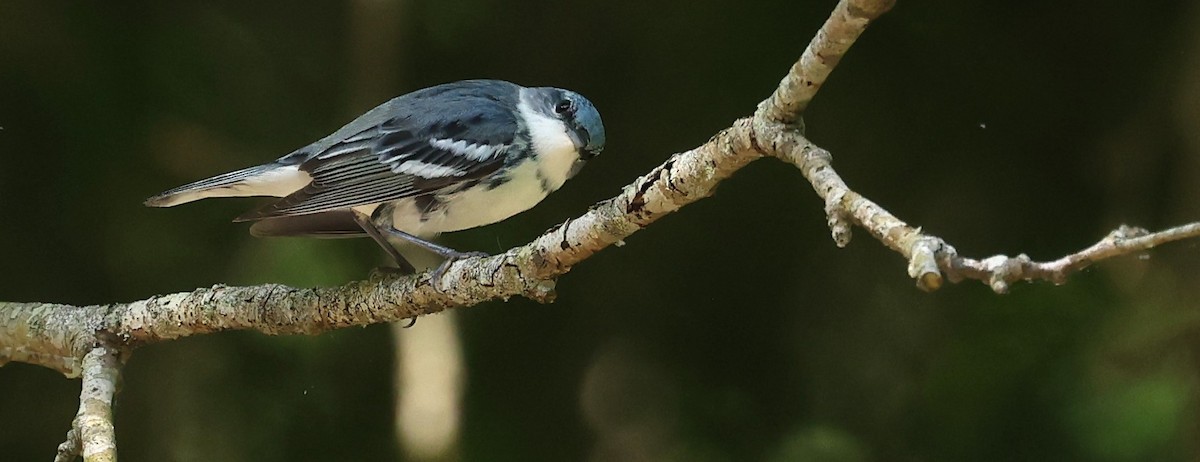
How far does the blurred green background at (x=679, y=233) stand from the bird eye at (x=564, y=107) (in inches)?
16.3

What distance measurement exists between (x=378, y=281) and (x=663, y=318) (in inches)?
26.4

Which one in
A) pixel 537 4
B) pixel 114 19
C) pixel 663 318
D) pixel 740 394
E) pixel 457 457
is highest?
pixel 537 4

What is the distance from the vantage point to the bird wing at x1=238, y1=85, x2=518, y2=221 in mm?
1239

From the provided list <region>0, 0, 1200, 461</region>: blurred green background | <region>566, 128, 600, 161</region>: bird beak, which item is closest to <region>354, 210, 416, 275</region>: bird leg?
<region>566, 128, 600, 161</region>: bird beak

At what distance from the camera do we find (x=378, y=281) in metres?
1.26

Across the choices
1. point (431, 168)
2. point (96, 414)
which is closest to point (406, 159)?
point (431, 168)

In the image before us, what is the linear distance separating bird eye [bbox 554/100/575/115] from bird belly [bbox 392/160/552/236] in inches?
3.9

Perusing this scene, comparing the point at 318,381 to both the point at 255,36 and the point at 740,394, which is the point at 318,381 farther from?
the point at 740,394

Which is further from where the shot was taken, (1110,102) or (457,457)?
(457,457)

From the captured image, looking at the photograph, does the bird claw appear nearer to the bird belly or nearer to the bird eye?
the bird belly

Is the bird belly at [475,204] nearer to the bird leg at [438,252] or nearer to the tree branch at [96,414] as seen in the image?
the bird leg at [438,252]

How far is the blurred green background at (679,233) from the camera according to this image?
5.19 ft

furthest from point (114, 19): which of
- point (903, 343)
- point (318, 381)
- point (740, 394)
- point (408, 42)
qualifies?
point (903, 343)

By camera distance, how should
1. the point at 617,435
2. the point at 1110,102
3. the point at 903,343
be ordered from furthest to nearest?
1. the point at 617,435
2. the point at 903,343
3. the point at 1110,102
